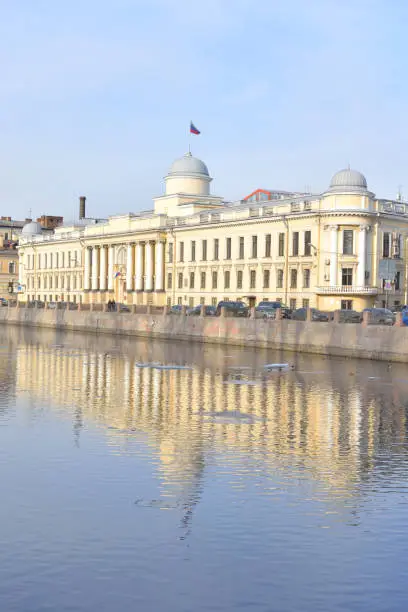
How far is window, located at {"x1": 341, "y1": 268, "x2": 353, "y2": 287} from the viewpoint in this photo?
268 feet

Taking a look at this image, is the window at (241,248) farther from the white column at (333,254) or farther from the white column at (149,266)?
the white column at (149,266)

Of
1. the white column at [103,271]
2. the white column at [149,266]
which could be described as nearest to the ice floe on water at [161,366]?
the white column at [149,266]

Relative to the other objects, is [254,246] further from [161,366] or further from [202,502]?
[202,502]

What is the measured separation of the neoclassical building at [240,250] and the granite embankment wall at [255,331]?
10140mm

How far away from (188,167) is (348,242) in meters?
33.9

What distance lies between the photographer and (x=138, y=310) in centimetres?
7006

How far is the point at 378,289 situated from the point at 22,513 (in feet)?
234

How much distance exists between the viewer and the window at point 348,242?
81.0m

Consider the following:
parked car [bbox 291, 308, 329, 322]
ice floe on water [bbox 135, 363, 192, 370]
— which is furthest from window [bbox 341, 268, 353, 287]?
ice floe on water [bbox 135, 363, 192, 370]

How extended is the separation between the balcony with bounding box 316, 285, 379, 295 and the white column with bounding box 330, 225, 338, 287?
1.53 ft

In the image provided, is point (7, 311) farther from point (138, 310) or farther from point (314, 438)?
point (314, 438)

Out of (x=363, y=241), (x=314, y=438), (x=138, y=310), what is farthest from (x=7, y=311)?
(x=314, y=438)

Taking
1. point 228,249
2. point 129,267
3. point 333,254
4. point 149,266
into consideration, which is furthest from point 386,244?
point 129,267

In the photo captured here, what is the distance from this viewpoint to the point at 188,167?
110m
